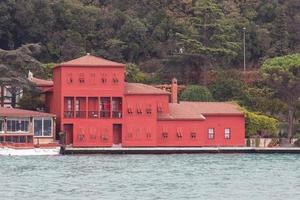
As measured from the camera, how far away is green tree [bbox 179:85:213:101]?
88.1 m

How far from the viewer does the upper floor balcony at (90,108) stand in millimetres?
77812

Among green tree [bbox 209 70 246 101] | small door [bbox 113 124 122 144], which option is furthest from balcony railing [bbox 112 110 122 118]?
green tree [bbox 209 70 246 101]

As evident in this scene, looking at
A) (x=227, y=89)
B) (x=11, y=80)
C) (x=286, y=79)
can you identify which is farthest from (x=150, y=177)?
(x=227, y=89)

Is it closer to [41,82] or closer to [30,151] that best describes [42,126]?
[30,151]

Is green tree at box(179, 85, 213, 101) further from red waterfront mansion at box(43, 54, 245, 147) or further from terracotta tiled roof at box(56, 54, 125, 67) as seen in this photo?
terracotta tiled roof at box(56, 54, 125, 67)

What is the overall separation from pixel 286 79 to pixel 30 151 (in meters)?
21.9

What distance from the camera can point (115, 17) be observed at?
106m

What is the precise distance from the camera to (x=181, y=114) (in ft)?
261

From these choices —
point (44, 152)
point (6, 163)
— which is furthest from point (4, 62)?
point (6, 163)

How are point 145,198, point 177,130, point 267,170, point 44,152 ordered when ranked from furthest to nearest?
1. point 177,130
2. point 44,152
3. point 267,170
4. point 145,198

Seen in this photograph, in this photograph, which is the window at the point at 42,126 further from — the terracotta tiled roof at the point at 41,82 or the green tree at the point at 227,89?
the green tree at the point at 227,89

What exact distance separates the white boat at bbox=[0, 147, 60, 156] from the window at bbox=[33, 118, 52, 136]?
11.9 ft

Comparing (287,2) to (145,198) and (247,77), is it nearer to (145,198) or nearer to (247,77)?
(247,77)

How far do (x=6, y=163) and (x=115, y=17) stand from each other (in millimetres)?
43402
